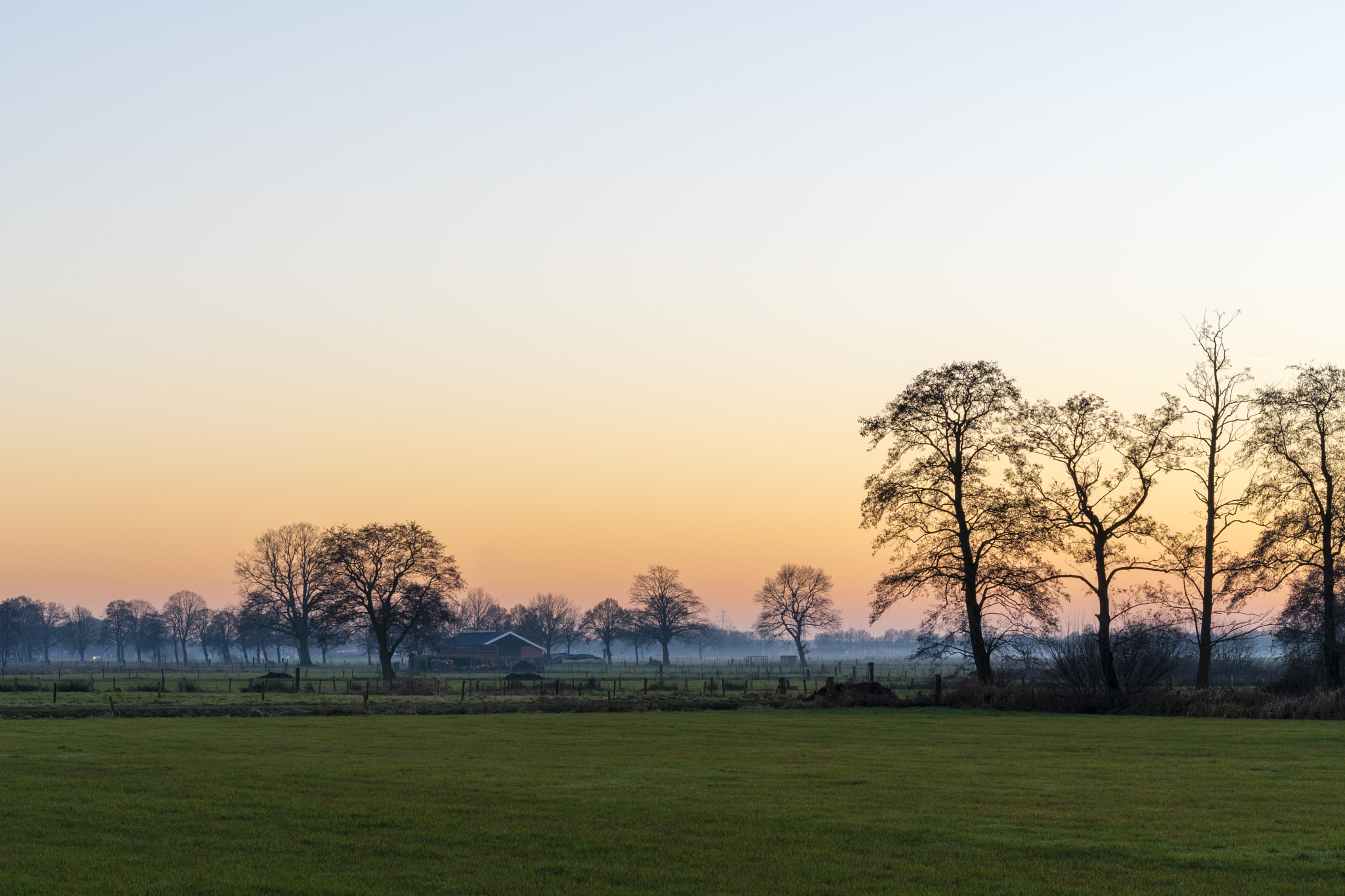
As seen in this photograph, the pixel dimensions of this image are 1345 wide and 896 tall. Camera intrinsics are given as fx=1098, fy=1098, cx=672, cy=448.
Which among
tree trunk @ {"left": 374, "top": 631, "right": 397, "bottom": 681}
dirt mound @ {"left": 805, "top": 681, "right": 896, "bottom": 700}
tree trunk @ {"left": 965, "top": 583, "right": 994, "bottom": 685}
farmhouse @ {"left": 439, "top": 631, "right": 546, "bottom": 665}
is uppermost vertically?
tree trunk @ {"left": 965, "top": 583, "right": 994, "bottom": 685}

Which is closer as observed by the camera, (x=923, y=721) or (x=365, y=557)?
(x=923, y=721)

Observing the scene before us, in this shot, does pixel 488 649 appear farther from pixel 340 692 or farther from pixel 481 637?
pixel 340 692

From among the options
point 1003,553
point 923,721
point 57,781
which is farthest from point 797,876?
point 1003,553


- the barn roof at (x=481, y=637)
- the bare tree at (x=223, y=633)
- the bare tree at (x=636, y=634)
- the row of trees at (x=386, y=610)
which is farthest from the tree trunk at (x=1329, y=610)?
the bare tree at (x=223, y=633)

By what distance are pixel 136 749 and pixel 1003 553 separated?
4008 cm

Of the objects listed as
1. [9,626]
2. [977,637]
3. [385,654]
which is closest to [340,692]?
[385,654]

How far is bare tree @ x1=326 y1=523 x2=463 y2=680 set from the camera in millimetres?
96375

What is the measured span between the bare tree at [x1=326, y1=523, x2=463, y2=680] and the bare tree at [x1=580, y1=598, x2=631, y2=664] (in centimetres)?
7651

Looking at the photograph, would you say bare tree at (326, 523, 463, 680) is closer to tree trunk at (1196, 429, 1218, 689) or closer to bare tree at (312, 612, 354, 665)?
bare tree at (312, 612, 354, 665)

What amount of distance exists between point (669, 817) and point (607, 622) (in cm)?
17337

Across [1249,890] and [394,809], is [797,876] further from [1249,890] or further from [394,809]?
[394,809]

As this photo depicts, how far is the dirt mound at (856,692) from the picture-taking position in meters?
53.9

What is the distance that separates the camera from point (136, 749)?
93.1 feet

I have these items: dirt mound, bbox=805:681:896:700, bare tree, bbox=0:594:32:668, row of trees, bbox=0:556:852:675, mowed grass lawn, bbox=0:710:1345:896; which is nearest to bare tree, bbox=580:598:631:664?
row of trees, bbox=0:556:852:675
